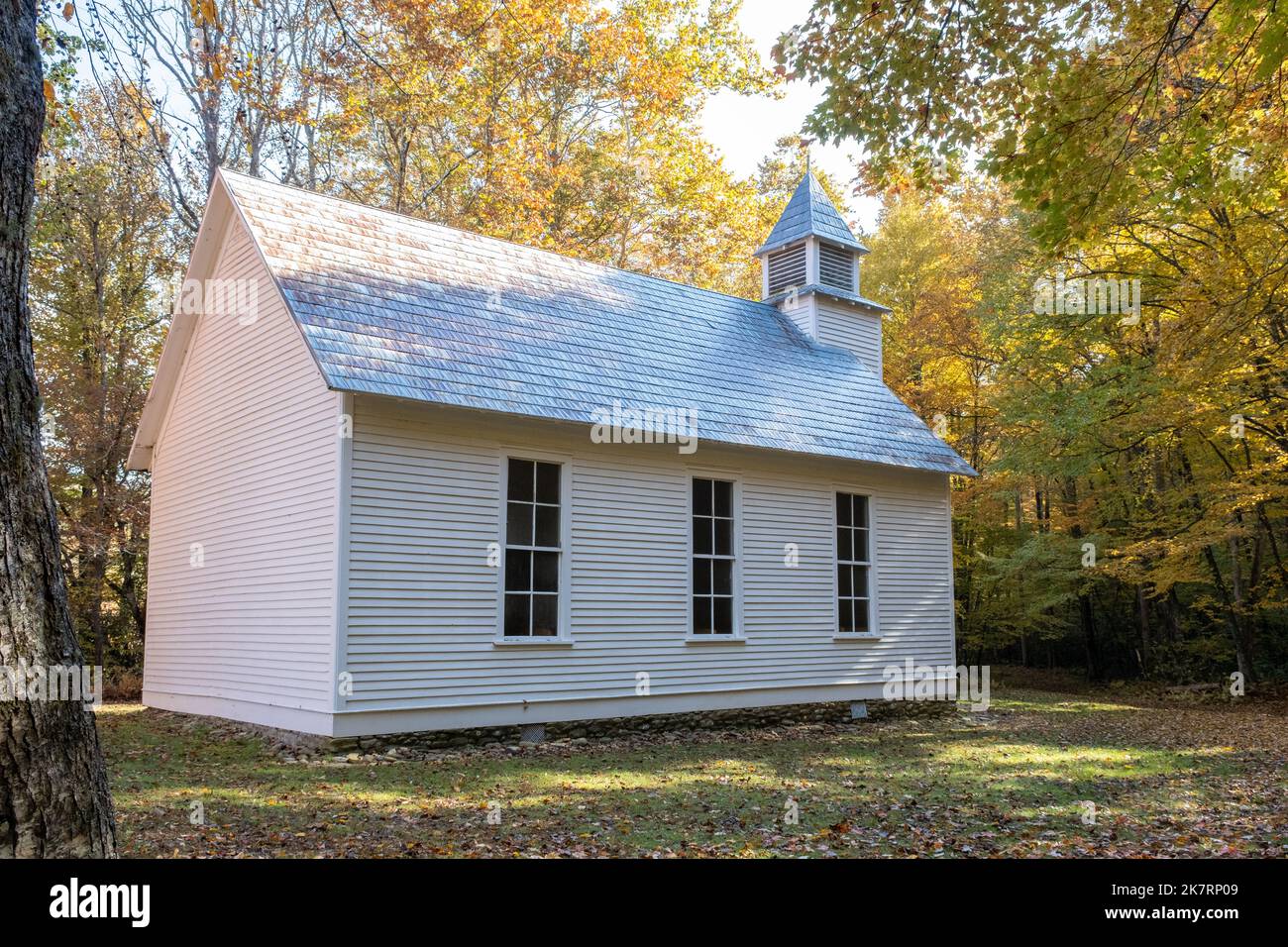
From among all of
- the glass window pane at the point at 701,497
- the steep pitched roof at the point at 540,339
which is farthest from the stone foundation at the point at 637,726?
the steep pitched roof at the point at 540,339

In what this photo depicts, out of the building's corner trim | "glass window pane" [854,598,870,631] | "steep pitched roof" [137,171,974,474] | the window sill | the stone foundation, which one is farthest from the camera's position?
"glass window pane" [854,598,870,631]

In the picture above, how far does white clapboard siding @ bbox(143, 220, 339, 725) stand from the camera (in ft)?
38.2

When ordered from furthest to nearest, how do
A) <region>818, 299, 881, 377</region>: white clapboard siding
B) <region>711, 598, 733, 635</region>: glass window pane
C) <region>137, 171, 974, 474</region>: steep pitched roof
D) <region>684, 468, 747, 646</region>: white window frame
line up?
1. <region>818, 299, 881, 377</region>: white clapboard siding
2. <region>711, 598, 733, 635</region>: glass window pane
3. <region>684, 468, 747, 646</region>: white window frame
4. <region>137, 171, 974, 474</region>: steep pitched roof

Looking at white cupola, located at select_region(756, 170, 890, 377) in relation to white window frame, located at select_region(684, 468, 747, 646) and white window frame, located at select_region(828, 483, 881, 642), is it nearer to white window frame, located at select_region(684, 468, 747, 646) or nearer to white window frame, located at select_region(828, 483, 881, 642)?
white window frame, located at select_region(828, 483, 881, 642)

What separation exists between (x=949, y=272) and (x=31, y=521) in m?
28.7

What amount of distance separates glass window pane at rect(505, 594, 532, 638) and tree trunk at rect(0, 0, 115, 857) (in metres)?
7.89

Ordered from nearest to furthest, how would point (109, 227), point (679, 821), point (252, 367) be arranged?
point (679, 821) < point (252, 367) < point (109, 227)

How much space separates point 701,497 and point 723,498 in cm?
41

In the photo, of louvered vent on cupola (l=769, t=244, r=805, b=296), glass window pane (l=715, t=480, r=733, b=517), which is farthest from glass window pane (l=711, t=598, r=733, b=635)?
louvered vent on cupola (l=769, t=244, r=805, b=296)

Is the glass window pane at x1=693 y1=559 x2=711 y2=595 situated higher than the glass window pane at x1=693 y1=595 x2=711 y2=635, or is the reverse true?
the glass window pane at x1=693 y1=559 x2=711 y2=595

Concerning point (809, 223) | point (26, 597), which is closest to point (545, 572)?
point (26, 597)
